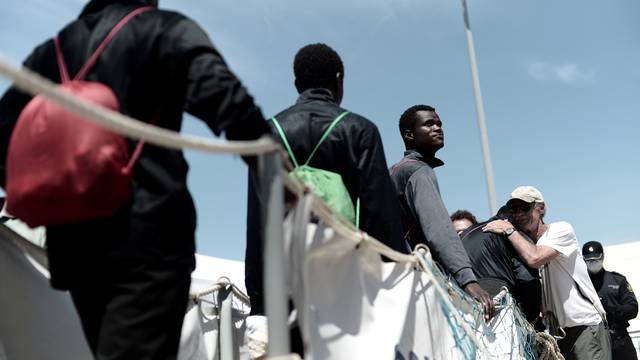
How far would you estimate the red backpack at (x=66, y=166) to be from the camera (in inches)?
70.9

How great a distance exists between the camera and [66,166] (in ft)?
5.90

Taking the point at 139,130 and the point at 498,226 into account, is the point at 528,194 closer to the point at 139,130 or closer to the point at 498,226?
the point at 498,226

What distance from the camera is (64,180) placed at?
5.91 feet

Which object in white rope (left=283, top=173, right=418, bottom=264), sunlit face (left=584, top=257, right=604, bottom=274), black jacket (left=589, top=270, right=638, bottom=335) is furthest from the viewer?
sunlit face (left=584, top=257, right=604, bottom=274)

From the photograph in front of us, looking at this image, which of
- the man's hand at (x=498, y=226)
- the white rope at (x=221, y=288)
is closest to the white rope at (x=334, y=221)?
the white rope at (x=221, y=288)

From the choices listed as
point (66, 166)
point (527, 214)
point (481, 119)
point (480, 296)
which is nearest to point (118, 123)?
point (66, 166)

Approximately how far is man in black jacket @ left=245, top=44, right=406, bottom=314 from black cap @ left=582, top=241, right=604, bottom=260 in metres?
5.73

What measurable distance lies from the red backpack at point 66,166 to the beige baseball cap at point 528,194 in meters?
4.04

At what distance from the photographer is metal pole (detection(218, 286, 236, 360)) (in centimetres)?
375

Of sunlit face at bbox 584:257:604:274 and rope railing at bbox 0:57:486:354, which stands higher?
sunlit face at bbox 584:257:604:274

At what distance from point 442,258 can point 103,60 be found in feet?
6.84

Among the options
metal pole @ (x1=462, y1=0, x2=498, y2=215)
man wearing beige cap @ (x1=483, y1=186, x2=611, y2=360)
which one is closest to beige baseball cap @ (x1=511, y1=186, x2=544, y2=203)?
man wearing beige cap @ (x1=483, y1=186, x2=611, y2=360)

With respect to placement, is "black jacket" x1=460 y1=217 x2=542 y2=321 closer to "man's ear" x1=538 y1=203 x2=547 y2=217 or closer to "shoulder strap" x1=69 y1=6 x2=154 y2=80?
"man's ear" x1=538 y1=203 x2=547 y2=217

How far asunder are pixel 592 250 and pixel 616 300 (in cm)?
63
